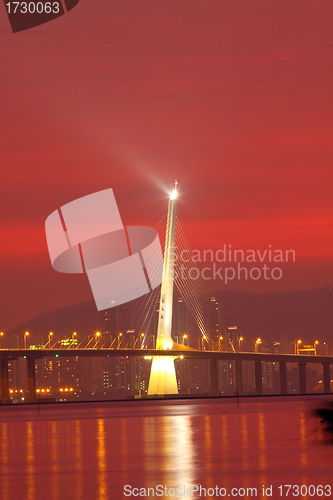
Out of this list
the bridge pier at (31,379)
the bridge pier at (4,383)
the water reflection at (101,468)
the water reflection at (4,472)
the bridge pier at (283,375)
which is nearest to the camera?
the water reflection at (101,468)

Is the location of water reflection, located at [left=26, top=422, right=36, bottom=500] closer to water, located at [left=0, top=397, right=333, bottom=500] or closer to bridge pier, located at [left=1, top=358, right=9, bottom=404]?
water, located at [left=0, top=397, right=333, bottom=500]

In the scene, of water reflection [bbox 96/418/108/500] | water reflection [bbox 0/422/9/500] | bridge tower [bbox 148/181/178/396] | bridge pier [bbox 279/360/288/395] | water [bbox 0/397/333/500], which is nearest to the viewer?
water reflection [bbox 96/418/108/500]

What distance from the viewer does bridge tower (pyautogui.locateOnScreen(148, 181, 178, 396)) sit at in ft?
257

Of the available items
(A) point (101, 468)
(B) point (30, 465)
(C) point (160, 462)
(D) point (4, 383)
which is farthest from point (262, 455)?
(D) point (4, 383)

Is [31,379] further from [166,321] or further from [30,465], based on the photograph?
[30,465]

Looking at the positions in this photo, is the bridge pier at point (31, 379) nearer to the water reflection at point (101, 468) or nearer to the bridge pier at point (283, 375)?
the bridge pier at point (283, 375)

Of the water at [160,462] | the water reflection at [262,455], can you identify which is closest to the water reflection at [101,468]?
the water at [160,462]

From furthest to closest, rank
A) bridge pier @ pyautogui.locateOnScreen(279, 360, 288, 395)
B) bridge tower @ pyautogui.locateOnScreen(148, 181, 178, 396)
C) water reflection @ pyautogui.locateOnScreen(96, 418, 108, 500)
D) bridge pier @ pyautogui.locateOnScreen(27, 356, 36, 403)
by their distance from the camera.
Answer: bridge pier @ pyautogui.locateOnScreen(279, 360, 288, 395), bridge pier @ pyautogui.locateOnScreen(27, 356, 36, 403), bridge tower @ pyautogui.locateOnScreen(148, 181, 178, 396), water reflection @ pyautogui.locateOnScreen(96, 418, 108, 500)

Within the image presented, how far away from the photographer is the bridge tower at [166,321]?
7831cm

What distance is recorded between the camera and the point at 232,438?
16141mm

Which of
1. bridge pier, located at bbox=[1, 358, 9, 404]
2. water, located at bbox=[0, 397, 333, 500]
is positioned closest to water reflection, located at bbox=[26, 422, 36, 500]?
water, located at bbox=[0, 397, 333, 500]

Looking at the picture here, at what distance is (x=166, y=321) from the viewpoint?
81.4 metres

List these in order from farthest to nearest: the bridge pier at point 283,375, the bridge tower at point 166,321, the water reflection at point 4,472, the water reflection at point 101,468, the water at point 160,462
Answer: the bridge pier at point 283,375
the bridge tower at point 166,321
the water at point 160,462
the water reflection at point 4,472
the water reflection at point 101,468

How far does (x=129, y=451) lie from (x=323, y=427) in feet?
15.6
